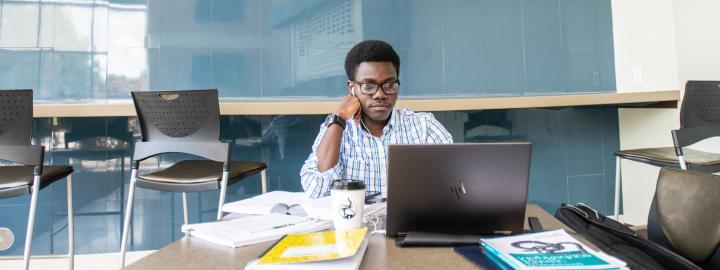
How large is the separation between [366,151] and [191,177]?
82cm

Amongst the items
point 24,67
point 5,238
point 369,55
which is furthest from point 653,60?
point 5,238

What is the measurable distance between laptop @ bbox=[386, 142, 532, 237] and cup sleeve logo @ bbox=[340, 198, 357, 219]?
0.08m

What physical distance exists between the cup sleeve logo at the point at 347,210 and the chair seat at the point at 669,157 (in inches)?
75.7

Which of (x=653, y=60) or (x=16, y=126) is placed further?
(x=653, y=60)

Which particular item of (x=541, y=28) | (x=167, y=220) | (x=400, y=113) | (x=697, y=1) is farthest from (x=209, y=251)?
(x=697, y=1)

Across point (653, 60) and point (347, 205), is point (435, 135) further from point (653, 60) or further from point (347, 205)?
point (653, 60)

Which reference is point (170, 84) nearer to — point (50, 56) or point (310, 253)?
point (50, 56)

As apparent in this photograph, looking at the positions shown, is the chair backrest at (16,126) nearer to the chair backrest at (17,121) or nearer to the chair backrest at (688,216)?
the chair backrest at (17,121)

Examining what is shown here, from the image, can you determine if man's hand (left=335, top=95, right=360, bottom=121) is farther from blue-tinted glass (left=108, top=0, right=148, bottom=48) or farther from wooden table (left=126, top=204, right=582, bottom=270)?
blue-tinted glass (left=108, top=0, right=148, bottom=48)

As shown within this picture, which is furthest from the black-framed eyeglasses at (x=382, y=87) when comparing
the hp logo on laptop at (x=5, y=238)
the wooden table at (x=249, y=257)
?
the hp logo on laptop at (x=5, y=238)

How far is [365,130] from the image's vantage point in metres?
1.49

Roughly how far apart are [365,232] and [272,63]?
2.11m

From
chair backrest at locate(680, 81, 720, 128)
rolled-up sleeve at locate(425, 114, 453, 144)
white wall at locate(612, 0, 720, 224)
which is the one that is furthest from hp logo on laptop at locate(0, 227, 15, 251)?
white wall at locate(612, 0, 720, 224)

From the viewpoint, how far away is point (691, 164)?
196cm
